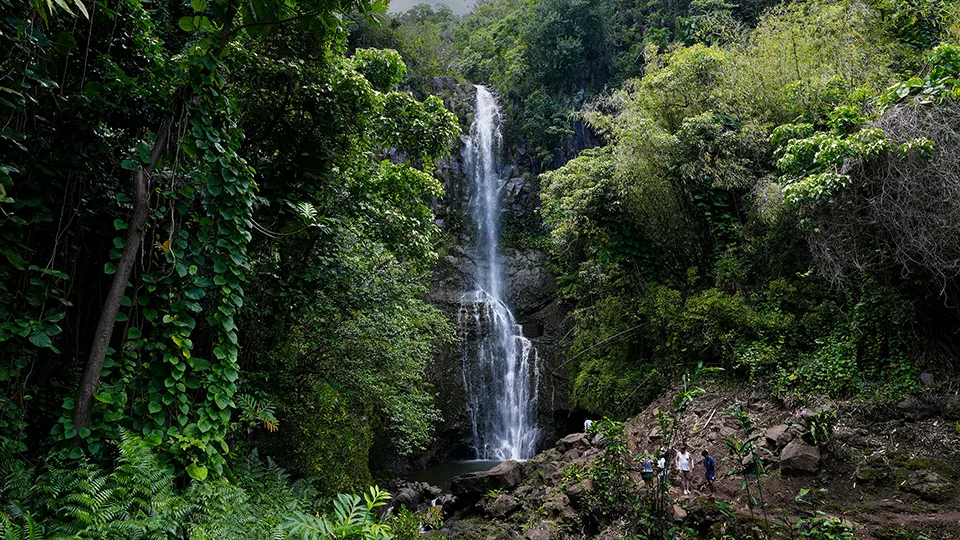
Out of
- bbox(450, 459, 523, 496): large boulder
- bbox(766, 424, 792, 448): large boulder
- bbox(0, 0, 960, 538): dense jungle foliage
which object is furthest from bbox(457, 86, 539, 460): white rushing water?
bbox(766, 424, 792, 448): large boulder

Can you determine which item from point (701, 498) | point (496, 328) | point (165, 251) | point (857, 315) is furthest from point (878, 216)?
point (496, 328)

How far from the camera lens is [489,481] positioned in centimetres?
834

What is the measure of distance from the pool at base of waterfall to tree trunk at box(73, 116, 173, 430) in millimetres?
9617

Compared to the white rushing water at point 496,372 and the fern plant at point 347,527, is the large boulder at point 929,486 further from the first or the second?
the white rushing water at point 496,372

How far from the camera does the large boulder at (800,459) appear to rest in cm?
618

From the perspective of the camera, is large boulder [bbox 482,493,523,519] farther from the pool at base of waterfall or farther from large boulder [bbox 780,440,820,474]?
the pool at base of waterfall

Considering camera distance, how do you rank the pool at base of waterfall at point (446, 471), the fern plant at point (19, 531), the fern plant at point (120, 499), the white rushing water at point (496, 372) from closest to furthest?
the fern plant at point (19, 531)
the fern plant at point (120, 499)
the pool at base of waterfall at point (446, 471)
the white rushing water at point (496, 372)

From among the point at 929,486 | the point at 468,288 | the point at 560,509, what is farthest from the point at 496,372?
the point at 929,486

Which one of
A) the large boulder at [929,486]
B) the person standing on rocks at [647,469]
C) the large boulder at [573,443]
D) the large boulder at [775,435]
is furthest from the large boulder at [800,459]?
the large boulder at [573,443]

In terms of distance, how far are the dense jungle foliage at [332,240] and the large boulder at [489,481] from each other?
136cm

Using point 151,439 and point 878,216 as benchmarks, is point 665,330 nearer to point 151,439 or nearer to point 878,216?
point 878,216

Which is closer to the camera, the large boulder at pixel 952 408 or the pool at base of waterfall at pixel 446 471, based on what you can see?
the large boulder at pixel 952 408

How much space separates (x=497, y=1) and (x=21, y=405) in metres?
38.5

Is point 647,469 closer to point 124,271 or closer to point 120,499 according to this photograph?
point 120,499
